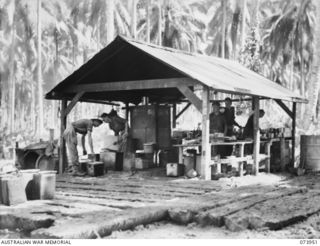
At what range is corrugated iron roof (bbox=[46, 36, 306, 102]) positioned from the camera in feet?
36.6

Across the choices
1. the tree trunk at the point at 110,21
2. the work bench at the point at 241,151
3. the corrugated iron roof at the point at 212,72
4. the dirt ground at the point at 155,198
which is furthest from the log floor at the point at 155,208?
the tree trunk at the point at 110,21

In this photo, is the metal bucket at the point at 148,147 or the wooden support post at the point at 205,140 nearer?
the wooden support post at the point at 205,140

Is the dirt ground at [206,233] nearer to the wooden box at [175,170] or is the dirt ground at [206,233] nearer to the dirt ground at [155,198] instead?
the dirt ground at [155,198]

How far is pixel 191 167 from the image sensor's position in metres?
12.0

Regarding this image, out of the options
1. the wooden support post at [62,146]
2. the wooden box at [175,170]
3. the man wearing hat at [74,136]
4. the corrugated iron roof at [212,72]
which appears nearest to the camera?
the corrugated iron roof at [212,72]

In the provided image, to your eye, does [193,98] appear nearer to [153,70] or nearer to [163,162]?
[153,70]

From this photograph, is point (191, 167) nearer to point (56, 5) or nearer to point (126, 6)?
point (56, 5)

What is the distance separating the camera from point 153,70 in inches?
554

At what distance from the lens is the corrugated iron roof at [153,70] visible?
11.1 meters

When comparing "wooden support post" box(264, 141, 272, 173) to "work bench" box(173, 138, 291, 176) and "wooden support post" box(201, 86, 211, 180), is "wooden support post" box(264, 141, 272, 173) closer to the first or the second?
"work bench" box(173, 138, 291, 176)

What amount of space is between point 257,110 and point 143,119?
3477 millimetres

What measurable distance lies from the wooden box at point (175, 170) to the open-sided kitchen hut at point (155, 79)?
106cm

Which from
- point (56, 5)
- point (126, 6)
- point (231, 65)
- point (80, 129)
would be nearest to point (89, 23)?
point (56, 5)

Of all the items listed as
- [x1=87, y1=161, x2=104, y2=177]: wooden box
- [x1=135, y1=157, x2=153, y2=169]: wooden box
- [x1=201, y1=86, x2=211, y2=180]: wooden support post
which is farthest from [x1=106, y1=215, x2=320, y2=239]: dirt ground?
[x1=135, y1=157, x2=153, y2=169]: wooden box
